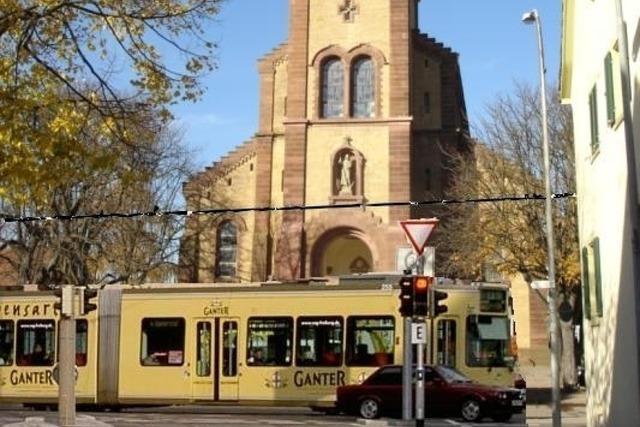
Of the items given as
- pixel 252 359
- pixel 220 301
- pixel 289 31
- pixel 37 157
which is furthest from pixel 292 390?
pixel 289 31

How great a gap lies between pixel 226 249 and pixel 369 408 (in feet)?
98.0

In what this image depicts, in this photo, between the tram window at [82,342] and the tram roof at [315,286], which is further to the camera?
the tram window at [82,342]

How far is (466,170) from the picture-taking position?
3353 cm

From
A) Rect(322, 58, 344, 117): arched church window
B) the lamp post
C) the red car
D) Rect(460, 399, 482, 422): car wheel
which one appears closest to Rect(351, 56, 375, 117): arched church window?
Rect(322, 58, 344, 117): arched church window

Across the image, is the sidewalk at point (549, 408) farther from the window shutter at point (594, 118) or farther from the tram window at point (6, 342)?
the tram window at point (6, 342)

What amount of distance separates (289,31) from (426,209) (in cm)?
1194

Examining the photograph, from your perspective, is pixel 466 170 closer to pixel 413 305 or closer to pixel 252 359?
pixel 252 359

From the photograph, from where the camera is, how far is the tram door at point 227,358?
79.1ft

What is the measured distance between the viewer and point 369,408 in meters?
22.5

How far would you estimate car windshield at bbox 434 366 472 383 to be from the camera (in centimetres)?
2214

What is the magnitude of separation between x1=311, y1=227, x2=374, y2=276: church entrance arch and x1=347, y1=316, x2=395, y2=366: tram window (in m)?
22.6

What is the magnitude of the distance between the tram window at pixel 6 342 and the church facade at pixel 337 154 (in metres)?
17.9

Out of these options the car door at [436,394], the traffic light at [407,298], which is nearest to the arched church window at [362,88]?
the car door at [436,394]

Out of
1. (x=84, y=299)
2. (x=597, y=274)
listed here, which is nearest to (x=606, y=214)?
(x=597, y=274)
